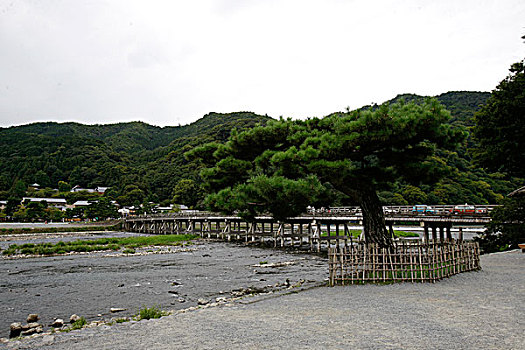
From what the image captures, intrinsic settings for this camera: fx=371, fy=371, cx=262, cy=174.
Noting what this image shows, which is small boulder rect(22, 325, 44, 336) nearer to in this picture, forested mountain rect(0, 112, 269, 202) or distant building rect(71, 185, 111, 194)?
forested mountain rect(0, 112, 269, 202)

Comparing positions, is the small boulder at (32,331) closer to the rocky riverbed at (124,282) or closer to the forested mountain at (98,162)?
the rocky riverbed at (124,282)

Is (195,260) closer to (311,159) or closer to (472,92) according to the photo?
(311,159)

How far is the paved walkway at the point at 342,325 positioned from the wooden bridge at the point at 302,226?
5.15 meters

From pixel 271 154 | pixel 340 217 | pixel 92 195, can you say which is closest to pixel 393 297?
pixel 271 154

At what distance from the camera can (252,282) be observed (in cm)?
1407

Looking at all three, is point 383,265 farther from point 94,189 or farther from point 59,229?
point 94,189

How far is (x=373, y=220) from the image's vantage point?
1232cm

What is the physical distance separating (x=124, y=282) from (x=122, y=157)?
10243 centimetres

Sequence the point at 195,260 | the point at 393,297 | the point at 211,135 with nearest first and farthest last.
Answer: the point at 393,297
the point at 195,260
the point at 211,135

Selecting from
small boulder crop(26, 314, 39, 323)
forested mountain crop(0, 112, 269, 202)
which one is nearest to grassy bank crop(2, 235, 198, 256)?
small boulder crop(26, 314, 39, 323)

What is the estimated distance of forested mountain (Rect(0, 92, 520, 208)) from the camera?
84.8m

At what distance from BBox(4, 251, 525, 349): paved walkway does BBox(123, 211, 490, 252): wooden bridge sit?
203 inches

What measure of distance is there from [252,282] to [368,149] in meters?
6.61

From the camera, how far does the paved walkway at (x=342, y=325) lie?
17.3ft
